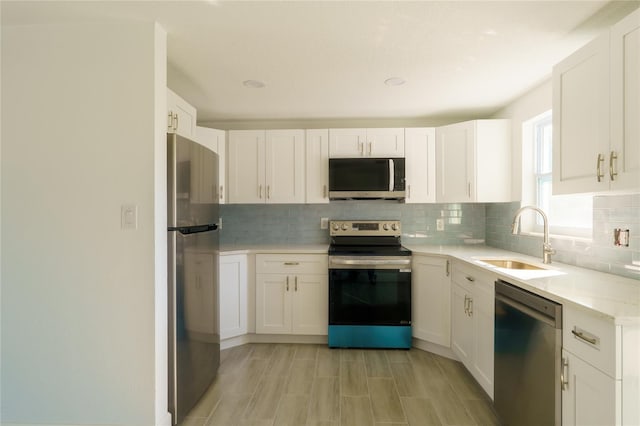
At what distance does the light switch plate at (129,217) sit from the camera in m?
1.65

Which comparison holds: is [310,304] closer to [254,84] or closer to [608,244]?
[254,84]

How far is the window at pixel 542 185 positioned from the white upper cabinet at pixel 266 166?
2.03 m

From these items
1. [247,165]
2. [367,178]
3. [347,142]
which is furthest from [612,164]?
[247,165]

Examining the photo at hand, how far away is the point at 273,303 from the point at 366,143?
1.83 m

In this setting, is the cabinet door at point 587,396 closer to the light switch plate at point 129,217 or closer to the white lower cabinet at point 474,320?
the white lower cabinet at point 474,320

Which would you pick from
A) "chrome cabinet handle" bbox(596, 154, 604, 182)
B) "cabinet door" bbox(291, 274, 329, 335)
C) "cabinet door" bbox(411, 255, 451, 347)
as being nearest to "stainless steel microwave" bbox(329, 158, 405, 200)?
"cabinet door" bbox(411, 255, 451, 347)

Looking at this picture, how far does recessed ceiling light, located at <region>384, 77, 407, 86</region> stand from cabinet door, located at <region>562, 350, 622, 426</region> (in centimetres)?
194

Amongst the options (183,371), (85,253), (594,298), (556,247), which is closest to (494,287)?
(594,298)

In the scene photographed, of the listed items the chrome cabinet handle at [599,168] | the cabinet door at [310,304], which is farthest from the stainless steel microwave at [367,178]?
the chrome cabinet handle at [599,168]

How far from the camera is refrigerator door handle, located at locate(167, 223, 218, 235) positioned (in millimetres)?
1767

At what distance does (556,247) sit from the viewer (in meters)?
2.25

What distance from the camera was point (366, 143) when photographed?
10.3 ft

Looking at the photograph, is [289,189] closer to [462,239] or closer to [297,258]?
[297,258]

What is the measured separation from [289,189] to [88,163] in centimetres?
179
